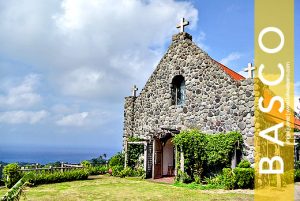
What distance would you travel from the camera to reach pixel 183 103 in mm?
20328

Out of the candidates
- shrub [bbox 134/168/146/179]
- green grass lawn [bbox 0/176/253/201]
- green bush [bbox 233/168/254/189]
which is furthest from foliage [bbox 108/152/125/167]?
green bush [bbox 233/168/254/189]

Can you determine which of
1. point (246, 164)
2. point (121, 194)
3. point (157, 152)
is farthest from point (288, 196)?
point (157, 152)

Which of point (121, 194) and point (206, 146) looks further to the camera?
point (206, 146)

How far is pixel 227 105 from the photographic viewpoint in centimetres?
1766

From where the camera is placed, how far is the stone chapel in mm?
17141

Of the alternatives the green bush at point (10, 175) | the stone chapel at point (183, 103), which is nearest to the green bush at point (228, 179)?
the stone chapel at point (183, 103)

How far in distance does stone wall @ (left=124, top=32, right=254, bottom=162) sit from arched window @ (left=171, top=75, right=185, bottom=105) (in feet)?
0.89

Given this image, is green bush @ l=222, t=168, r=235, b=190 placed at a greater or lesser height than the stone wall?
lesser

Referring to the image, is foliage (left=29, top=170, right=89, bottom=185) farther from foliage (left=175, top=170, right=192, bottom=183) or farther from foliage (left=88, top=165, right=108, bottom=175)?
foliage (left=175, top=170, right=192, bottom=183)

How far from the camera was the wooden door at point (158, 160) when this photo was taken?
1975cm

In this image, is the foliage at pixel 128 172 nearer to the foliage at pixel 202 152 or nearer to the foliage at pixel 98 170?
the foliage at pixel 98 170

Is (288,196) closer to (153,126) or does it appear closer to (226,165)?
(226,165)

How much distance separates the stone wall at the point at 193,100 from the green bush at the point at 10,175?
811 centimetres

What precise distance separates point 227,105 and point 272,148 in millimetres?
3451
